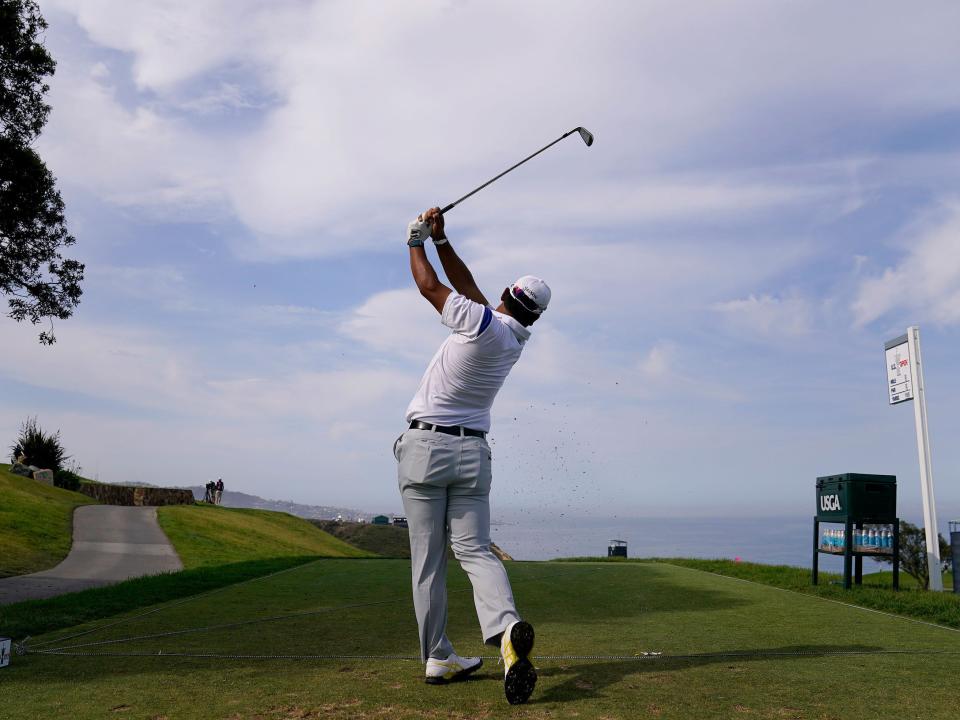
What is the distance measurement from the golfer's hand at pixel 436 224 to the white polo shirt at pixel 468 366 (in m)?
0.62

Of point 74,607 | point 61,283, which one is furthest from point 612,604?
point 61,283

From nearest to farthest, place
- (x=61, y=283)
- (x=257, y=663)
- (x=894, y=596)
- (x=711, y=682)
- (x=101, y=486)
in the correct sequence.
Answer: (x=711, y=682) → (x=257, y=663) → (x=894, y=596) → (x=61, y=283) → (x=101, y=486)

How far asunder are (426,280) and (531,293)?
0.58m

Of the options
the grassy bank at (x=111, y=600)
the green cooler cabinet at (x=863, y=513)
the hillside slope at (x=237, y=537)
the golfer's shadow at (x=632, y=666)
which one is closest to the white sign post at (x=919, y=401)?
the green cooler cabinet at (x=863, y=513)

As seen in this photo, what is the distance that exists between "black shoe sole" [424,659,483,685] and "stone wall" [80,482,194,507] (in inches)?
1268

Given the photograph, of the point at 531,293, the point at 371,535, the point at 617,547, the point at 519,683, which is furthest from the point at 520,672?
the point at 371,535

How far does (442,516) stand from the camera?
4.52 metres

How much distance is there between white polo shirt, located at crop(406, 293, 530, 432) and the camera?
169 inches

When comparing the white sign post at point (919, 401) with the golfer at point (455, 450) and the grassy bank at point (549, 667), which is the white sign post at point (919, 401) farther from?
the golfer at point (455, 450)

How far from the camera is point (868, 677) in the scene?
4.41 m

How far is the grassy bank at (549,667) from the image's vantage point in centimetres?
380

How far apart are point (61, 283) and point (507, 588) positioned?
1757 cm

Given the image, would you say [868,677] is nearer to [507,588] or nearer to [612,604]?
[507,588]

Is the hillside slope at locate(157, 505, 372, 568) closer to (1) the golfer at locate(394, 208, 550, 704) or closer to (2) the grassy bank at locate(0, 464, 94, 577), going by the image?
(2) the grassy bank at locate(0, 464, 94, 577)
